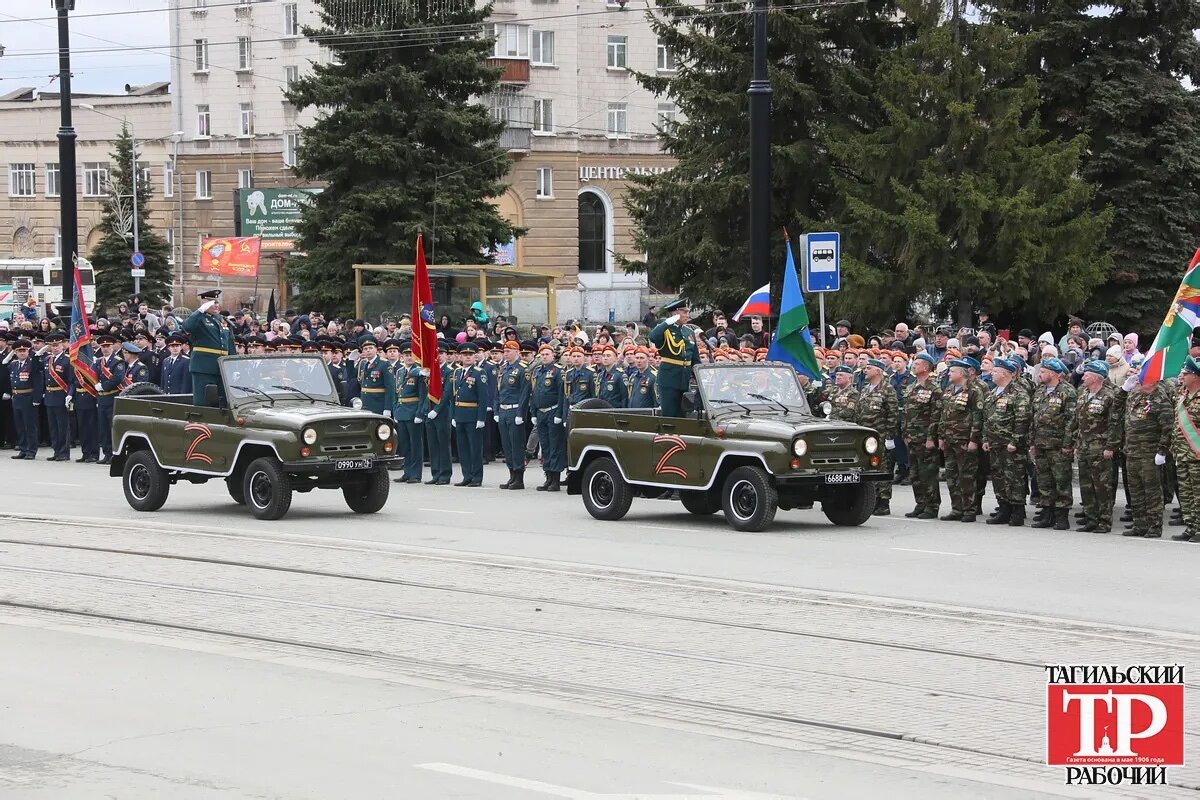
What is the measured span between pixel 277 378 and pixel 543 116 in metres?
50.0

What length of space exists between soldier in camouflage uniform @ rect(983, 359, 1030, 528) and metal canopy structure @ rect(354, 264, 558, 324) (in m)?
20.0

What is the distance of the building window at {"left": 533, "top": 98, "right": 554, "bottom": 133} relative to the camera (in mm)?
67750

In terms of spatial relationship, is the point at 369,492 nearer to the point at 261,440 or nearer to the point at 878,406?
the point at 261,440

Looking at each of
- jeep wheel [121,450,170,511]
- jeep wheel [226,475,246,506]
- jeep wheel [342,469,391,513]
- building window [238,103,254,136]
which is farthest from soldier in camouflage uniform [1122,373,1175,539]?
building window [238,103,254,136]

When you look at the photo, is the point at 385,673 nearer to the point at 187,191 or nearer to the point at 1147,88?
the point at 1147,88

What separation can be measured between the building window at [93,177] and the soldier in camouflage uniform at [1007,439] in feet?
216

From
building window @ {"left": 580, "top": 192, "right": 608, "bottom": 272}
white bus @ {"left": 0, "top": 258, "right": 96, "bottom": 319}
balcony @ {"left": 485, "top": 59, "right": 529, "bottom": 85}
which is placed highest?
balcony @ {"left": 485, "top": 59, "right": 529, "bottom": 85}

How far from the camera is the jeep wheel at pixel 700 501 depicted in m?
18.0

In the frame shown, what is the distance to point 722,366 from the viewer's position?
59.0 feet

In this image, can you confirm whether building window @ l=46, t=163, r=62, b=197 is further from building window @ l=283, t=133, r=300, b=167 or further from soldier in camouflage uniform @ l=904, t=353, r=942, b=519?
soldier in camouflage uniform @ l=904, t=353, r=942, b=519

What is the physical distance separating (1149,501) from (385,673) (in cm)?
979

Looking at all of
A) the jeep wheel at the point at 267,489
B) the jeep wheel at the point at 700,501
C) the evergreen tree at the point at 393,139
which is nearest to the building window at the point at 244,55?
the evergreen tree at the point at 393,139

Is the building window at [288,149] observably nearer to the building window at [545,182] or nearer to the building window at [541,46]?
the building window at [545,182]

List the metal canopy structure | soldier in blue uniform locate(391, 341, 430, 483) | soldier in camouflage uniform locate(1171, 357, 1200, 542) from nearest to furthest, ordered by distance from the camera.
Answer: soldier in camouflage uniform locate(1171, 357, 1200, 542) → soldier in blue uniform locate(391, 341, 430, 483) → the metal canopy structure
